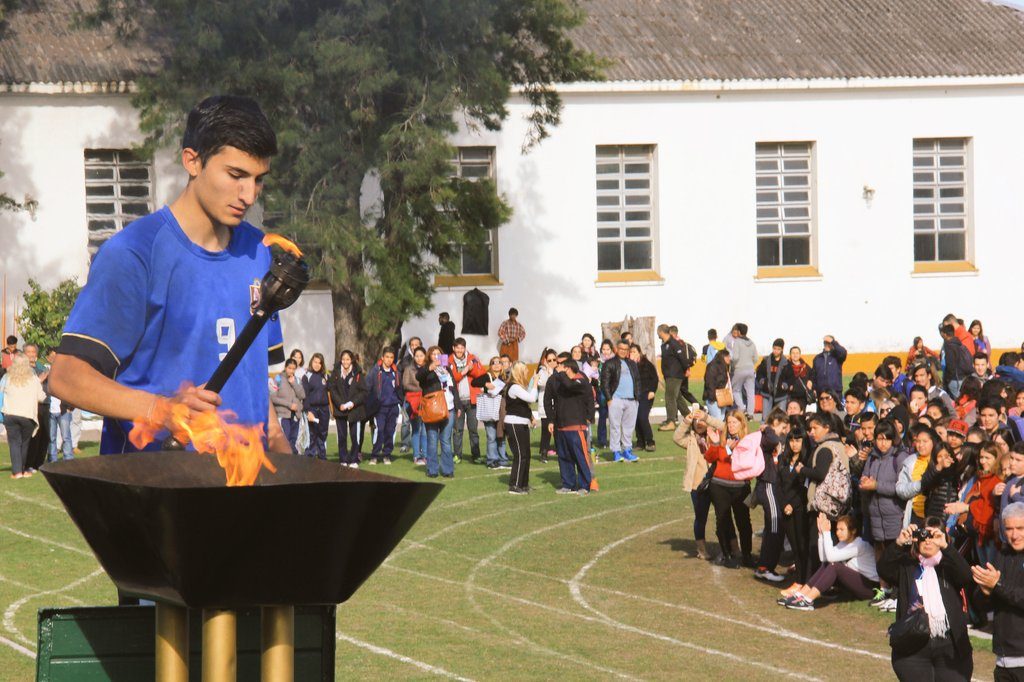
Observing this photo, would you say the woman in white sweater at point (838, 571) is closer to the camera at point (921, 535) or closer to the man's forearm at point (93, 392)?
the camera at point (921, 535)

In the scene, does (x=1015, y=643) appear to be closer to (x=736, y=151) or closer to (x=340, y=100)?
(x=340, y=100)

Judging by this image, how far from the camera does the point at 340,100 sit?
31.1 m

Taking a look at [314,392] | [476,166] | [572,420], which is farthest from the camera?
[476,166]

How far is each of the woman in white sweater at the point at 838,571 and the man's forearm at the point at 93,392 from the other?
12179mm

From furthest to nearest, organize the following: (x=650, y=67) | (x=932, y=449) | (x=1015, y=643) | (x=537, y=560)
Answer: (x=650, y=67), (x=537, y=560), (x=932, y=449), (x=1015, y=643)

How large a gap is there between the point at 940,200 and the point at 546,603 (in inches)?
1082

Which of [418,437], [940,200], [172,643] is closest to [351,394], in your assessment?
[418,437]

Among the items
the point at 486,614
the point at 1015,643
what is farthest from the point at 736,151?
the point at 1015,643

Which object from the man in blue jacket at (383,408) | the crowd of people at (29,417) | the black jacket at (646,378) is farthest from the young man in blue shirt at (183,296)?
the black jacket at (646,378)

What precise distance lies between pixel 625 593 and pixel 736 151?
78.1 feet

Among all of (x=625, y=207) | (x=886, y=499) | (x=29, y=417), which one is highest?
(x=625, y=207)

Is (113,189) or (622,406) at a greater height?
(113,189)

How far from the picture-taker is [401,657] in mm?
13070

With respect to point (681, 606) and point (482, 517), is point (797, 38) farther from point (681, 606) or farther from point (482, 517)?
point (681, 606)
